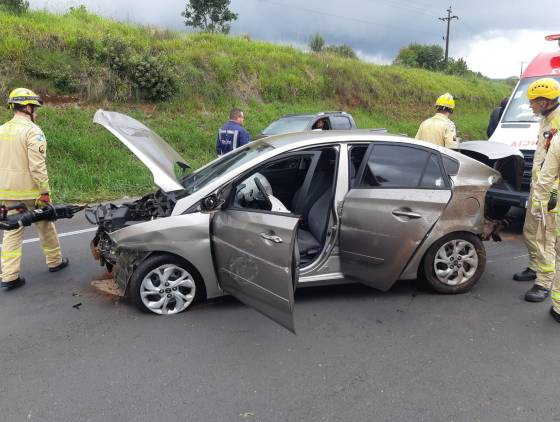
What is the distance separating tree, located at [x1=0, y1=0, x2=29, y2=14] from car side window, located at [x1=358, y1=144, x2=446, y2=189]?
14204 mm

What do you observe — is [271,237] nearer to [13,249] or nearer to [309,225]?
[309,225]

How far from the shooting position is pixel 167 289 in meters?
3.72

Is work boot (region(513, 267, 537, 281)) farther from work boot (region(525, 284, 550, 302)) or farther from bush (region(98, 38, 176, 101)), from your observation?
bush (region(98, 38, 176, 101))

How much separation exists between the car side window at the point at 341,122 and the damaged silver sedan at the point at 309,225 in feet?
20.7

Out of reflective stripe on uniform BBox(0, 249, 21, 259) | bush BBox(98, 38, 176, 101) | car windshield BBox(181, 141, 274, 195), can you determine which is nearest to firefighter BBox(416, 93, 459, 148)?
car windshield BBox(181, 141, 274, 195)

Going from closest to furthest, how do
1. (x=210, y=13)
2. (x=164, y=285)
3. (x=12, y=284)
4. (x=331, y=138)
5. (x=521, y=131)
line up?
1. (x=164, y=285)
2. (x=331, y=138)
3. (x=12, y=284)
4. (x=521, y=131)
5. (x=210, y=13)

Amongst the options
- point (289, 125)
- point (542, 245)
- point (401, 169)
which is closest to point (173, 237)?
point (401, 169)

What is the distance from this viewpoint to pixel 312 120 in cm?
1025

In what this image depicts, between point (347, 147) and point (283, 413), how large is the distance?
2.27 m

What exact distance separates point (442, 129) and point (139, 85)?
10.3 meters

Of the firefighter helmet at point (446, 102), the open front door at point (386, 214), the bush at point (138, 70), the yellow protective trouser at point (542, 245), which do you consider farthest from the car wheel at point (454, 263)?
the bush at point (138, 70)

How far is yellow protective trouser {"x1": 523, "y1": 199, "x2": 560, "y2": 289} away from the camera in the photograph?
13.8ft

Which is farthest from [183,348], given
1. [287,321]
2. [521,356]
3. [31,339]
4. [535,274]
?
[535,274]

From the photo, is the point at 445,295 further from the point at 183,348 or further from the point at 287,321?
the point at 183,348
